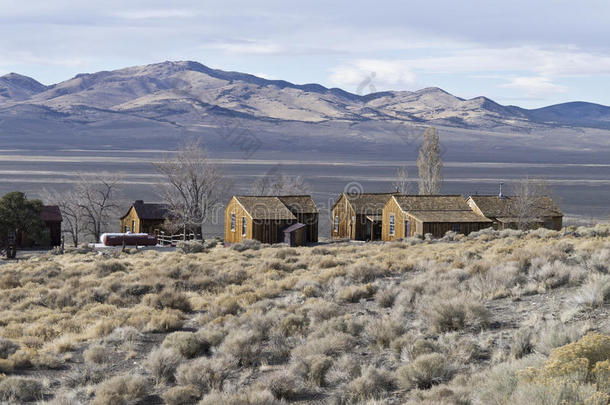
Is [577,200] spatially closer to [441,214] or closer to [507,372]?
[441,214]

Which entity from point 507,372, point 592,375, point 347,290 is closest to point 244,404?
point 507,372

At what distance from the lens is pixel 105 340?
1536 cm

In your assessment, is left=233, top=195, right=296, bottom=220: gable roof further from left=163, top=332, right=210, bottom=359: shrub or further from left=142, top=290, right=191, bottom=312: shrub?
left=163, top=332, right=210, bottom=359: shrub

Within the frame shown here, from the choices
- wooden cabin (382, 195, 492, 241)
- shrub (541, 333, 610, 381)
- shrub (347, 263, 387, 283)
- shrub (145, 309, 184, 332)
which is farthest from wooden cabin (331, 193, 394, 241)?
shrub (541, 333, 610, 381)

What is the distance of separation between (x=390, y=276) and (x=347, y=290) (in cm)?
330

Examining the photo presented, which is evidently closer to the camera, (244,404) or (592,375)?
(592,375)

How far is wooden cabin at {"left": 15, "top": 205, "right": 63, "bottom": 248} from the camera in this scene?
166 ft

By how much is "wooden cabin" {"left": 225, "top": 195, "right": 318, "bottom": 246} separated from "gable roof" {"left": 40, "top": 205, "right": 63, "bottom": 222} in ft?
43.3

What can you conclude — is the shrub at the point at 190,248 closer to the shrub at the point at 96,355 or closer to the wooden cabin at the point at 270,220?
the wooden cabin at the point at 270,220

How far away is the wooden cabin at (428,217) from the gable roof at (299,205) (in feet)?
17.1

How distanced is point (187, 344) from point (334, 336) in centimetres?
283

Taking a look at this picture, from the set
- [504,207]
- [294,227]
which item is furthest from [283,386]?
[504,207]

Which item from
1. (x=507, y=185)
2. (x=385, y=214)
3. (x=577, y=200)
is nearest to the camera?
(x=385, y=214)

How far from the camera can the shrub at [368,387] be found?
35.1 ft
